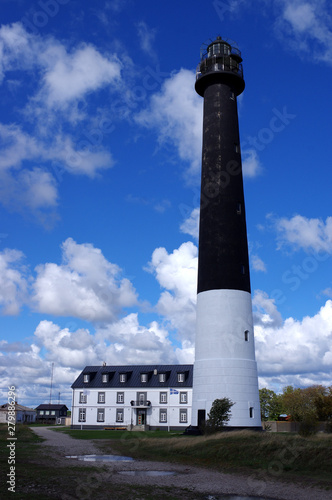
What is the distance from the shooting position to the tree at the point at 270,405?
6938cm

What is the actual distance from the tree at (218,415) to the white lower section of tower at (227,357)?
2.41 ft

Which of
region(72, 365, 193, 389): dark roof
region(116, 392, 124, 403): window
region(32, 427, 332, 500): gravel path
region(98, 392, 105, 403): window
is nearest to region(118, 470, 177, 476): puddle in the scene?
region(32, 427, 332, 500): gravel path

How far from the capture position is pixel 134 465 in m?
18.4

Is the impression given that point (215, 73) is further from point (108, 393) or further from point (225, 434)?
point (108, 393)

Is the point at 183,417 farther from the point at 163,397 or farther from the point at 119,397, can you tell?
the point at 119,397

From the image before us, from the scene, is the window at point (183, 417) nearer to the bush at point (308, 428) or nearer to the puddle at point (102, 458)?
the bush at point (308, 428)

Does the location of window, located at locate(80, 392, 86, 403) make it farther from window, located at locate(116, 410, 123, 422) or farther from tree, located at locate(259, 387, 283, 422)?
tree, located at locate(259, 387, 283, 422)

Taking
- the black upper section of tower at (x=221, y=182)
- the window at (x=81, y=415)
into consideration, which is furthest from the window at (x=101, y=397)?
the black upper section of tower at (x=221, y=182)

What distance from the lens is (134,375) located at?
56688 millimetres

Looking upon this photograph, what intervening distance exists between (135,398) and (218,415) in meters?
30.9

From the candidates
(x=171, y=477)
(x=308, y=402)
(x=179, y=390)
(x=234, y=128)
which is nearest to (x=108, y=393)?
(x=179, y=390)

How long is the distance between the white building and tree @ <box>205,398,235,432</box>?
27.1m

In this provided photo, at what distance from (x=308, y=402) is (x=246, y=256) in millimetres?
43912

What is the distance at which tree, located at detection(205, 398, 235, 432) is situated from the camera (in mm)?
24797
